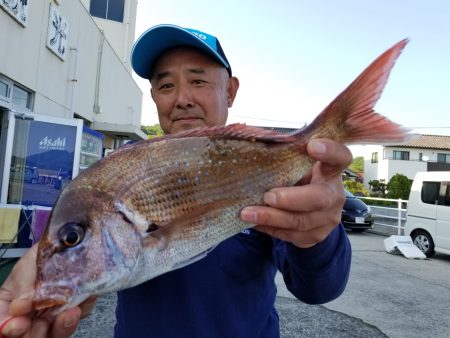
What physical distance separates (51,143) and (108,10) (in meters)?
15.2

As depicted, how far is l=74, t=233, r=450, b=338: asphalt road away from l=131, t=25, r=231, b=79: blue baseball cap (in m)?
3.65

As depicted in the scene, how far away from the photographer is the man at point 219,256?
134 cm

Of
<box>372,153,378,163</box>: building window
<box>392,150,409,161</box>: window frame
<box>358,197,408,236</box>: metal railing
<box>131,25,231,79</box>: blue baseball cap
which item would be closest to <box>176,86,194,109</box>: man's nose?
<box>131,25,231,79</box>: blue baseball cap

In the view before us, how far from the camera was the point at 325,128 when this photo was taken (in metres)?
1.46

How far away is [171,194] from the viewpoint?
1.37 metres

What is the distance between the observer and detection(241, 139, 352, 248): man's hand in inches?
52.0

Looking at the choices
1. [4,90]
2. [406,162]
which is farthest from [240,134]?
[406,162]

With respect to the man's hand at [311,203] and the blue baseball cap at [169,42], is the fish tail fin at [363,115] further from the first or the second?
the blue baseball cap at [169,42]

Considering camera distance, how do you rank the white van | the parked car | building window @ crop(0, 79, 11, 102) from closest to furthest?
1. building window @ crop(0, 79, 11, 102)
2. the white van
3. the parked car

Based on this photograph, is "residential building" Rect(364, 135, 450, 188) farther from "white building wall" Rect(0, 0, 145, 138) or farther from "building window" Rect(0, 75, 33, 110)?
"building window" Rect(0, 75, 33, 110)

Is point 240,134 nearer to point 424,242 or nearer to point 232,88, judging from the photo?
point 232,88

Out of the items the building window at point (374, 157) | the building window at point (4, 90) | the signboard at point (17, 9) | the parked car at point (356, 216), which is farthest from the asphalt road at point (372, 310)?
the building window at point (374, 157)

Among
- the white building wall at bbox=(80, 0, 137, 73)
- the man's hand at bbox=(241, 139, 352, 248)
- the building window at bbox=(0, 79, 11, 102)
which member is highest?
the white building wall at bbox=(80, 0, 137, 73)

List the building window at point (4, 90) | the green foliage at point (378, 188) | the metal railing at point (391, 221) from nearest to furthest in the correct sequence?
1. the building window at point (4, 90)
2. the metal railing at point (391, 221)
3. the green foliage at point (378, 188)
